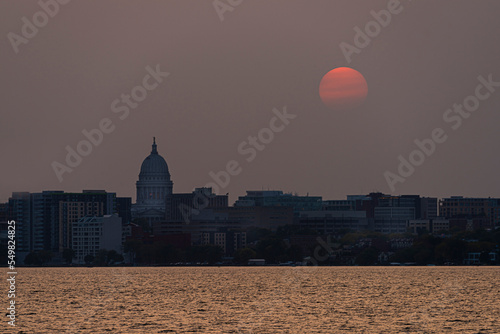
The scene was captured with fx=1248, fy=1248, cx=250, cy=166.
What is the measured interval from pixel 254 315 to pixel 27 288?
6344cm

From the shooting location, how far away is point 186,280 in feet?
607

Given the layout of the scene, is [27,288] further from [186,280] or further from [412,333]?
[412,333]

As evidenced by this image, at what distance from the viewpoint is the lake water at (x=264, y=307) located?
91250 mm

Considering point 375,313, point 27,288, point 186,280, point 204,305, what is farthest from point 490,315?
point 186,280

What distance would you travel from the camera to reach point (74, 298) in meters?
130

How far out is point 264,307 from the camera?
112 meters

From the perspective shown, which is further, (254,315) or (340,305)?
(340,305)

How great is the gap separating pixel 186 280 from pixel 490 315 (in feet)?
291

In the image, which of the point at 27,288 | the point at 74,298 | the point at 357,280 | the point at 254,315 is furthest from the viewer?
the point at 357,280

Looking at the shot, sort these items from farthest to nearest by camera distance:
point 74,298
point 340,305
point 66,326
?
point 74,298 → point 340,305 → point 66,326

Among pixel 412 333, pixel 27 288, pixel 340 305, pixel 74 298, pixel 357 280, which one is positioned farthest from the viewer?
pixel 357 280

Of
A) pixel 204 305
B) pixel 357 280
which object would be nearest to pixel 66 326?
pixel 204 305

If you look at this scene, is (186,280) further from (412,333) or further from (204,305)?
(412,333)

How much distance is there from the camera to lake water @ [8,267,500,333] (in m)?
91.2
